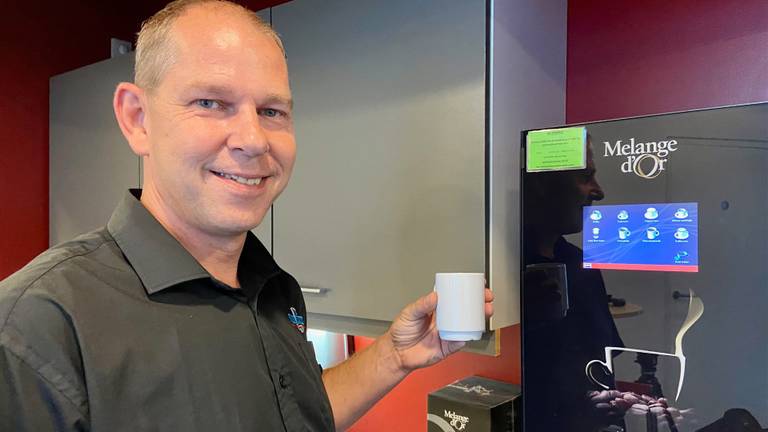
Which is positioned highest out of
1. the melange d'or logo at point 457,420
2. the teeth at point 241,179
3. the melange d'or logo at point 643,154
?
the melange d'or logo at point 643,154

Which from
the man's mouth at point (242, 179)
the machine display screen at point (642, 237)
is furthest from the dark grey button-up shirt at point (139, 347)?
the machine display screen at point (642, 237)

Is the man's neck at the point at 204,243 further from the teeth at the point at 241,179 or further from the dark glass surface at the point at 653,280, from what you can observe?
the dark glass surface at the point at 653,280

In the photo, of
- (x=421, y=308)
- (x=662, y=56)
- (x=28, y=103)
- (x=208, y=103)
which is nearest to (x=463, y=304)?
(x=421, y=308)

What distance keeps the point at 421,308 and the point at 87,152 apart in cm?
167

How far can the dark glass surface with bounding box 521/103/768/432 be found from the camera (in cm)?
84

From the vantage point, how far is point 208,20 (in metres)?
0.81

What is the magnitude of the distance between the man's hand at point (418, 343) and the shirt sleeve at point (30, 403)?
61cm

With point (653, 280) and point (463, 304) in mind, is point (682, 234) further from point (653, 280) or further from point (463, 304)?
point (463, 304)

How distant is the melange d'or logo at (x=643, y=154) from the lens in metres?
0.92

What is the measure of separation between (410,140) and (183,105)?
21.5 inches

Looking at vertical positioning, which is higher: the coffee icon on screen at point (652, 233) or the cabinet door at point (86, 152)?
the cabinet door at point (86, 152)

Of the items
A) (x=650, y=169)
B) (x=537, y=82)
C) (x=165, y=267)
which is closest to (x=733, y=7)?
(x=537, y=82)

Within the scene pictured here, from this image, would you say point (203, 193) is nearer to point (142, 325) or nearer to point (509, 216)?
point (142, 325)

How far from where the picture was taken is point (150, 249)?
797 mm
